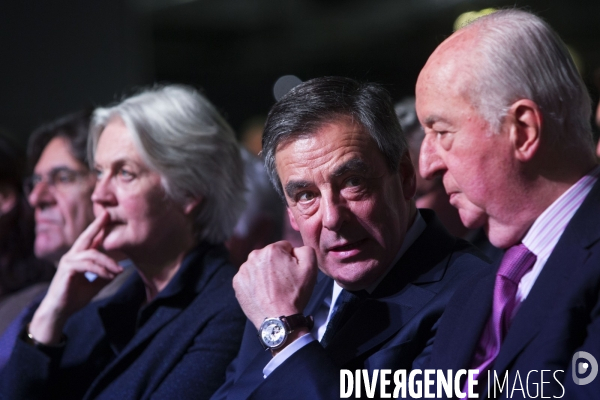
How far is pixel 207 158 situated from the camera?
2.91 m

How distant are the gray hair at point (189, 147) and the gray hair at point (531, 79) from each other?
4.75ft

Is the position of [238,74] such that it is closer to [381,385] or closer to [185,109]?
[185,109]

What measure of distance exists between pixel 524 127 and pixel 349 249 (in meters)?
0.63

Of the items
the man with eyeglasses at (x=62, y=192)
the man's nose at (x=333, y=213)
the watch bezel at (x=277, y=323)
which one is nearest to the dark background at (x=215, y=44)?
the man with eyeglasses at (x=62, y=192)

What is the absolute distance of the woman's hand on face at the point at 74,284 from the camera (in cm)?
277

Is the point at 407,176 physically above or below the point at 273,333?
above

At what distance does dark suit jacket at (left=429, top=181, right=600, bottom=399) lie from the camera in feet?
4.83

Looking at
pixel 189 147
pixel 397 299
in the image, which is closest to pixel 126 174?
pixel 189 147

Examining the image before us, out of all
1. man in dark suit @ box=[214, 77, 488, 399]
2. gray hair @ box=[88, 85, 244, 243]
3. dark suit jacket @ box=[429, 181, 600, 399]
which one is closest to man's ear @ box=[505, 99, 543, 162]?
dark suit jacket @ box=[429, 181, 600, 399]

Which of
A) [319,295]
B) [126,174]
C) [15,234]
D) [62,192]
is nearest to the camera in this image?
[319,295]

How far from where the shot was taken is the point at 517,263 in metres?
1.71

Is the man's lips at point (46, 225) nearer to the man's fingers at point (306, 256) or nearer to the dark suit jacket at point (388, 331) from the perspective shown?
the dark suit jacket at point (388, 331)

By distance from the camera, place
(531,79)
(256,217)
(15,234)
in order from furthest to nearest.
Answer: (256,217) → (15,234) → (531,79)

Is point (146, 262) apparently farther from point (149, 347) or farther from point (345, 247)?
point (345, 247)
